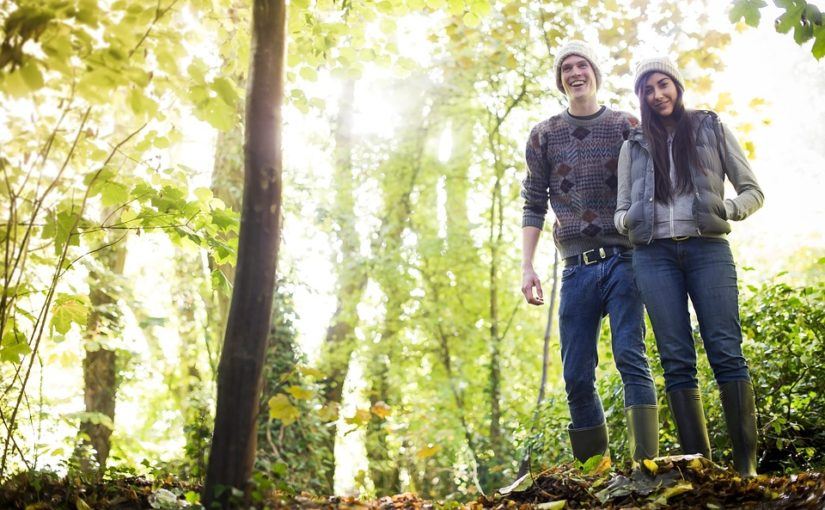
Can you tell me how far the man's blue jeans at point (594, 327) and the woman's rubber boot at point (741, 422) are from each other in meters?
0.33

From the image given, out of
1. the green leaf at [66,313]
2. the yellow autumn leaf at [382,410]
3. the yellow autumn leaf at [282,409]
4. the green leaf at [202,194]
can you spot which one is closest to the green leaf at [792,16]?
the yellow autumn leaf at [382,410]

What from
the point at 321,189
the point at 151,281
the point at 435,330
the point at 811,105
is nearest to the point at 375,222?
the point at 321,189

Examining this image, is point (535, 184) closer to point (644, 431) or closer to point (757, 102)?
point (644, 431)

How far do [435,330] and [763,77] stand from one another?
98.7ft

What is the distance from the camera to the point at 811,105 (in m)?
31.9

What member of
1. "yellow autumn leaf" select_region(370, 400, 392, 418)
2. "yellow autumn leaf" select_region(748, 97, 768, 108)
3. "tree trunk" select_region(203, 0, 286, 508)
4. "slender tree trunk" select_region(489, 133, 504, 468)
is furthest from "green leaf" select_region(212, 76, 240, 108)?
"slender tree trunk" select_region(489, 133, 504, 468)

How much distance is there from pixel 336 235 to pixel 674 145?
718cm

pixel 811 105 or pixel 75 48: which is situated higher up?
pixel 811 105

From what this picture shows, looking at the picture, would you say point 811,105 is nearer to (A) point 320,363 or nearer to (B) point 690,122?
(A) point 320,363

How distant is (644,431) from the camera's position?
9.61ft

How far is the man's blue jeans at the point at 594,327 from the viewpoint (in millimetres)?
3064

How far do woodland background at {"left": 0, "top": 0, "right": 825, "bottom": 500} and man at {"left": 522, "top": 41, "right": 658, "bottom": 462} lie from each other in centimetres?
66

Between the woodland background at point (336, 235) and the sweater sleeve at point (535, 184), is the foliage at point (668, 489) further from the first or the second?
the sweater sleeve at point (535, 184)

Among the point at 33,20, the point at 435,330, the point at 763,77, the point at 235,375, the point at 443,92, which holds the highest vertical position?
the point at 763,77
